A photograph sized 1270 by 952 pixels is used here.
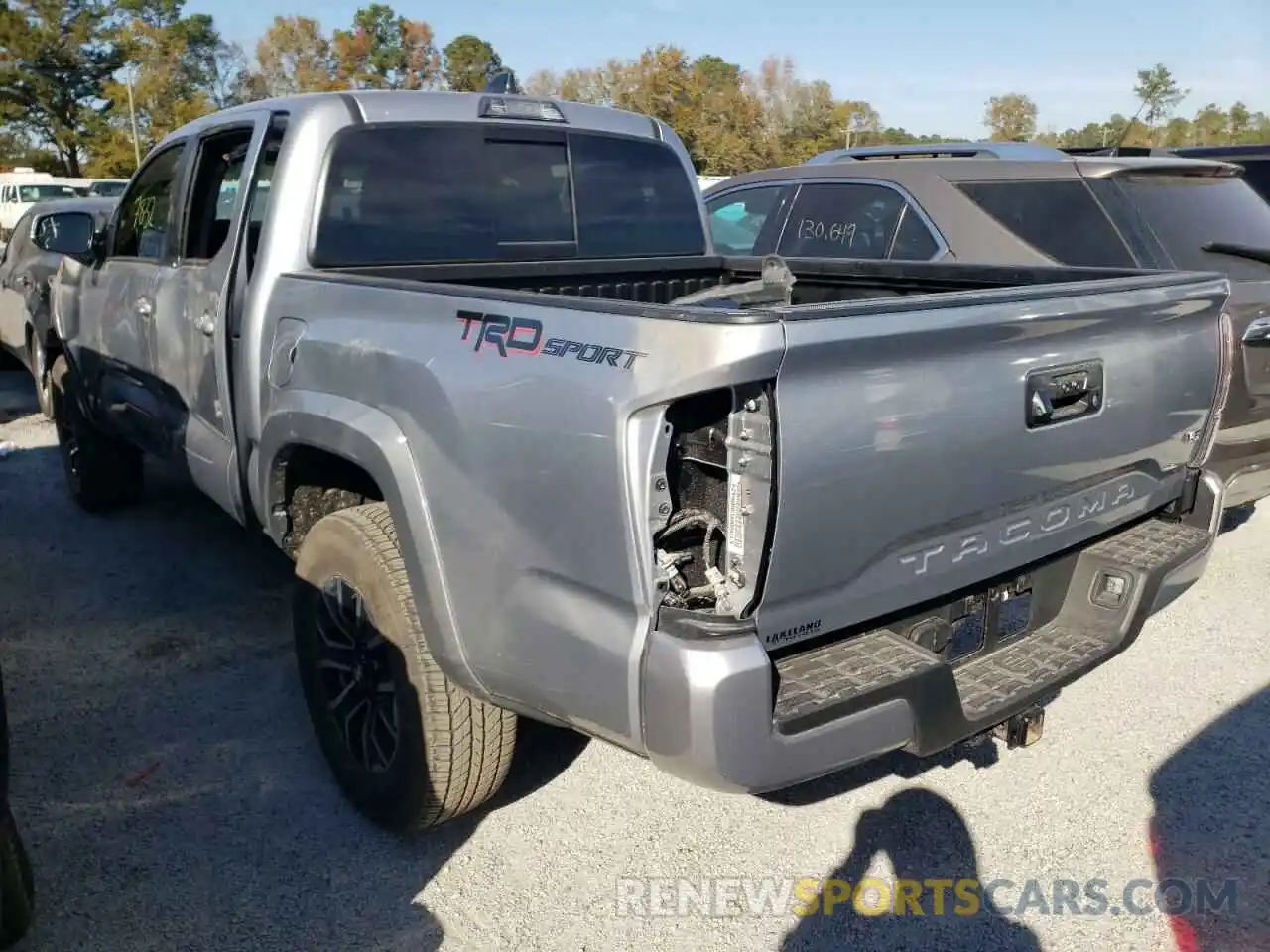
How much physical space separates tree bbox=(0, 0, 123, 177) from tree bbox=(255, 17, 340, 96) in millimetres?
8297

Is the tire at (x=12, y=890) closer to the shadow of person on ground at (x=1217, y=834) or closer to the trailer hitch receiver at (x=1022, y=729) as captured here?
the trailer hitch receiver at (x=1022, y=729)

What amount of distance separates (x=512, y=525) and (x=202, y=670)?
2374 mm

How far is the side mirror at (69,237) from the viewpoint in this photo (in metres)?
4.77

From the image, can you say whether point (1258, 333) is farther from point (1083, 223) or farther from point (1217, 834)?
point (1217, 834)

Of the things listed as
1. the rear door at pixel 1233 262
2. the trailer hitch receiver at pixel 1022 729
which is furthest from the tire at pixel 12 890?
the rear door at pixel 1233 262

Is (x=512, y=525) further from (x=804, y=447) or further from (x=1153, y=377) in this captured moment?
(x=1153, y=377)

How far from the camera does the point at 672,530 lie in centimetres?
215

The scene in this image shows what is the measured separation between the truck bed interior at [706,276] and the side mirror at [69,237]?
81.6 inches

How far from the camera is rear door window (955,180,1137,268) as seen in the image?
4.88 metres

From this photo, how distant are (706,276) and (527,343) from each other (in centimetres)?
245

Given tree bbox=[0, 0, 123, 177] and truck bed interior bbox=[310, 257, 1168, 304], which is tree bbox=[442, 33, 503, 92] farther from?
truck bed interior bbox=[310, 257, 1168, 304]

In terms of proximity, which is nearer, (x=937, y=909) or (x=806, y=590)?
(x=806, y=590)

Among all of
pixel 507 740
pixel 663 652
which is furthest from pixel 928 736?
pixel 507 740

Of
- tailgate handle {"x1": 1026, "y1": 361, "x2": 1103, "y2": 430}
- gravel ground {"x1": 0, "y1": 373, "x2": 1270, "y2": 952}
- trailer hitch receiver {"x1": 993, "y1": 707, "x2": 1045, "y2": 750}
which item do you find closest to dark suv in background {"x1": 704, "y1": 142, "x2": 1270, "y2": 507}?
gravel ground {"x1": 0, "y1": 373, "x2": 1270, "y2": 952}
